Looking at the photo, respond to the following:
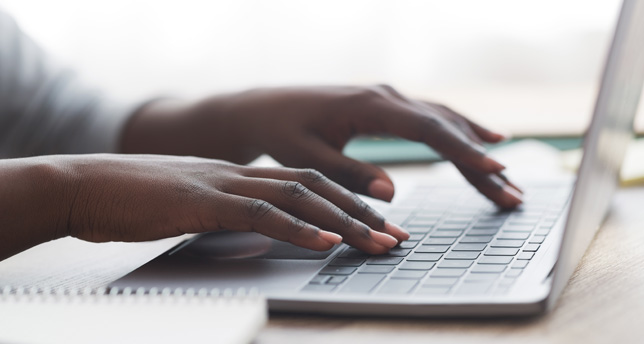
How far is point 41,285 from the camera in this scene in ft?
1.87

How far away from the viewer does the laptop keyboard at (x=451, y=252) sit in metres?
0.48

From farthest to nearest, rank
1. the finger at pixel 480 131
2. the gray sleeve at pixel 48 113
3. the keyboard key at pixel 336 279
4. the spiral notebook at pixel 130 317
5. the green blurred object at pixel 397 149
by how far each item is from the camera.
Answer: the green blurred object at pixel 397 149
the gray sleeve at pixel 48 113
the finger at pixel 480 131
the keyboard key at pixel 336 279
the spiral notebook at pixel 130 317

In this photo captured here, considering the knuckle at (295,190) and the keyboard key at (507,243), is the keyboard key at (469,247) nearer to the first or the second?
the keyboard key at (507,243)

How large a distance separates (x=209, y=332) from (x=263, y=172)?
0.27 metres

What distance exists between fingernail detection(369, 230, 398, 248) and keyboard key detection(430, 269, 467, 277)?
6cm

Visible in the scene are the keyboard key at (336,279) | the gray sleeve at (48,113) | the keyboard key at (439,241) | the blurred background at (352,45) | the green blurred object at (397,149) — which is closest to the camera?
the keyboard key at (336,279)

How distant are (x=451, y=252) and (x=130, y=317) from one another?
0.26 meters

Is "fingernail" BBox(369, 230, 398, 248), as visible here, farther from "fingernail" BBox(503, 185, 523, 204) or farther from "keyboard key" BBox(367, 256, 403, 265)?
"fingernail" BBox(503, 185, 523, 204)

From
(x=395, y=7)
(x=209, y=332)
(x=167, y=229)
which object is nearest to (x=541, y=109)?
(x=395, y=7)

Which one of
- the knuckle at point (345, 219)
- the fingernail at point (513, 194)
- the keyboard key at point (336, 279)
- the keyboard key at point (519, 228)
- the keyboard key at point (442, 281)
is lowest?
the fingernail at point (513, 194)

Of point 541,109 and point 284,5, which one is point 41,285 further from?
point 541,109

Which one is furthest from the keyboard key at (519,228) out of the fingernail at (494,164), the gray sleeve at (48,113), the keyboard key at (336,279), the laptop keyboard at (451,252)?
the gray sleeve at (48,113)

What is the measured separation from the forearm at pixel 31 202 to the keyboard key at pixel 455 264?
30 centimetres

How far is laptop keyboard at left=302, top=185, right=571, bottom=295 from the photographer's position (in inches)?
18.8
